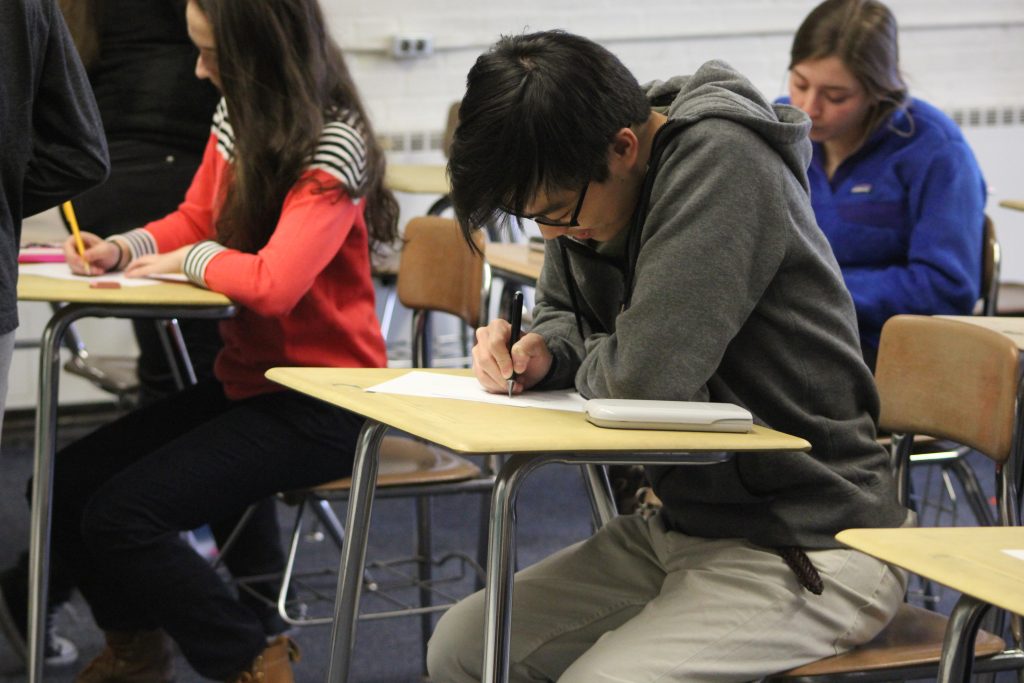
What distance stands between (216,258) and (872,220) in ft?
4.27

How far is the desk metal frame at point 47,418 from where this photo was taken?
1.94 m

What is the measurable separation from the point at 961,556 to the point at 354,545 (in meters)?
0.80

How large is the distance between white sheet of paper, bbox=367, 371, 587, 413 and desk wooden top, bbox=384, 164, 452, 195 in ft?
6.74

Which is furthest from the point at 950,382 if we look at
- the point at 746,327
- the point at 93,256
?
the point at 93,256

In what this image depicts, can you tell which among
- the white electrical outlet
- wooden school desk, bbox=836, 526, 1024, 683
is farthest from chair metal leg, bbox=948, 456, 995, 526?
the white electrical outlet

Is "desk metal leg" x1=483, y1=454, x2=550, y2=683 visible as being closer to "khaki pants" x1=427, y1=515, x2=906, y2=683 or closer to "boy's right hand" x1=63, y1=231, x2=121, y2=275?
"khaki pants" x1=427, y1=515, x2=906, y2=683

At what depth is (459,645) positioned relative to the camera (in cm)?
147

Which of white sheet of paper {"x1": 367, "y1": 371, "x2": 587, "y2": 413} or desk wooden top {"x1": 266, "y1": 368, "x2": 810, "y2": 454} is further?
white sheet of paper {"x1": 367, "y1": 371, "x2": 587, "y2": 413}

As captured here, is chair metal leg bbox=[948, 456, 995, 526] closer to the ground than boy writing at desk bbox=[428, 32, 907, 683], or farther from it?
closer to the ground

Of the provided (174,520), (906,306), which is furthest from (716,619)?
(906,306)

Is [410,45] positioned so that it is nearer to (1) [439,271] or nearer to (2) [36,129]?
(1) [439,271]

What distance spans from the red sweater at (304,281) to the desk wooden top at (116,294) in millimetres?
36

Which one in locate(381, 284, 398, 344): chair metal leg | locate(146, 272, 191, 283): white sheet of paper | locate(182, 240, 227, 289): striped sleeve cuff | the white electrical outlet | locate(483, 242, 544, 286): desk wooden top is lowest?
locate(381, 284, 398, 344): chair metal leg

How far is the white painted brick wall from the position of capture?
4.31 m
